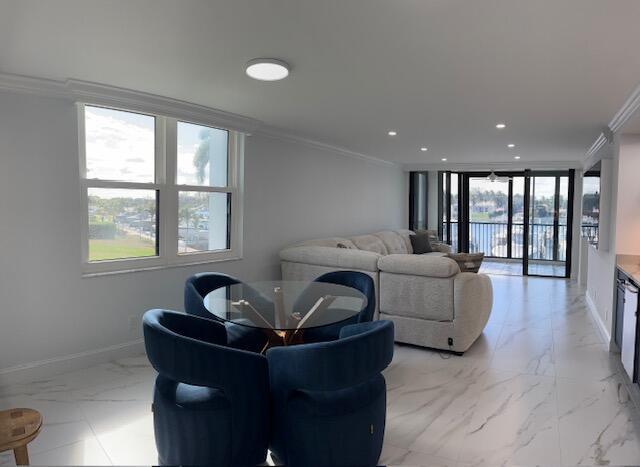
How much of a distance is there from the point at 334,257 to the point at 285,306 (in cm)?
160

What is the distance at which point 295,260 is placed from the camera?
4746 mm

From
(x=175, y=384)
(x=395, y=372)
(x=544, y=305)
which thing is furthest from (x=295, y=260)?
(x=544, y=305)

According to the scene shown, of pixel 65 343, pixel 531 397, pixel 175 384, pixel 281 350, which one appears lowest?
pixel 531 397

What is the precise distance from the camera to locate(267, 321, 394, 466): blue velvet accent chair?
189 centimetres

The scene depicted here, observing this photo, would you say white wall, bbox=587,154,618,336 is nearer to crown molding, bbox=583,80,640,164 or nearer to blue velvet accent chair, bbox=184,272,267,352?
crown molding, bbox=583,80,640,164

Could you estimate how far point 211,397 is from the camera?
6.05 ft

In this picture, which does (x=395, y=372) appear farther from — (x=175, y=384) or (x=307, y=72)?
(x=307, y=72)

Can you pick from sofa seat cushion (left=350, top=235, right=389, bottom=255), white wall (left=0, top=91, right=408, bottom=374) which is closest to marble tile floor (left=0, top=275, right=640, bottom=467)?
white wall (left=0, top=91, right=408, bottom=374)

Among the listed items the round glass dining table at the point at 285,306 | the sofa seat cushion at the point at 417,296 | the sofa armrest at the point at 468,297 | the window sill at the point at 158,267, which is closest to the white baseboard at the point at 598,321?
the sofa armrest at the point at 468,297

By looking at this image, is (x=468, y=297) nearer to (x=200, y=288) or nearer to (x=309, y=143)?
(x=200, y=288)

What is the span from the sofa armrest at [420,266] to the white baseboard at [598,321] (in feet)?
5.36

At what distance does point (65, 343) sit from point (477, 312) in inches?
131

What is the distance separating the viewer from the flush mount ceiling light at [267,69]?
2594mm

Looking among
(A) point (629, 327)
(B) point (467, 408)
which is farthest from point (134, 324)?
(A) point (629, 327)
